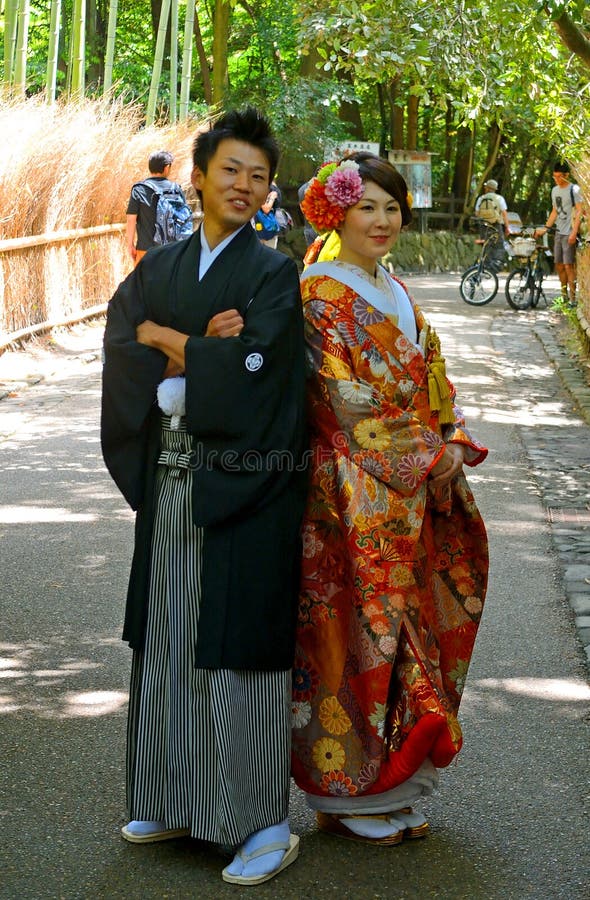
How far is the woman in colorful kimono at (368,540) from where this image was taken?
3199mm

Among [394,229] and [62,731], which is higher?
[394,229]

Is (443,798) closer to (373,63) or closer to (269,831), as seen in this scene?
(269,831)

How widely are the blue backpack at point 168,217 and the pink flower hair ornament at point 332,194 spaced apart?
851cm

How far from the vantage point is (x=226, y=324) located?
309cm

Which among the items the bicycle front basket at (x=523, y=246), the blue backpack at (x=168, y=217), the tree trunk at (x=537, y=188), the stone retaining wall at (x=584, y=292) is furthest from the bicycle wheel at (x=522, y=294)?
the tree trunk at (x=537, y=188)

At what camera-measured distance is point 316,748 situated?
3258 mm

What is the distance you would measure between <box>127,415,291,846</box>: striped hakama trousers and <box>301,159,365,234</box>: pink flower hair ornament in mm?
685

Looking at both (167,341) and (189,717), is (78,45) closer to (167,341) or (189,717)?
(167,341)

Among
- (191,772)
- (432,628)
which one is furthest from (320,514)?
(191,772)

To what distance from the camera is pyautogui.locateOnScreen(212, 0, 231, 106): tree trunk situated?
23000mm

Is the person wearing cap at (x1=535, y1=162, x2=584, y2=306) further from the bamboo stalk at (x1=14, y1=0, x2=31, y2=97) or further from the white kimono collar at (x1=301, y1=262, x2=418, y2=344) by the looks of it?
the white kimono collar at (x1=301, y1=262, x2=418, y2=344)

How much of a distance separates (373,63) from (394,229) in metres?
9.21

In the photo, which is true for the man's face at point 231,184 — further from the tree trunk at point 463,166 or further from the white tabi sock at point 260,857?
the tree trunk at point 463,166

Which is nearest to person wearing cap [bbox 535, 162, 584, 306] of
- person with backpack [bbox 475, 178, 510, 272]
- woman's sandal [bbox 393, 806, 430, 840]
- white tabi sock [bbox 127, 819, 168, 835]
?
person with backpack [bbox 475, 178, 510, 272]
